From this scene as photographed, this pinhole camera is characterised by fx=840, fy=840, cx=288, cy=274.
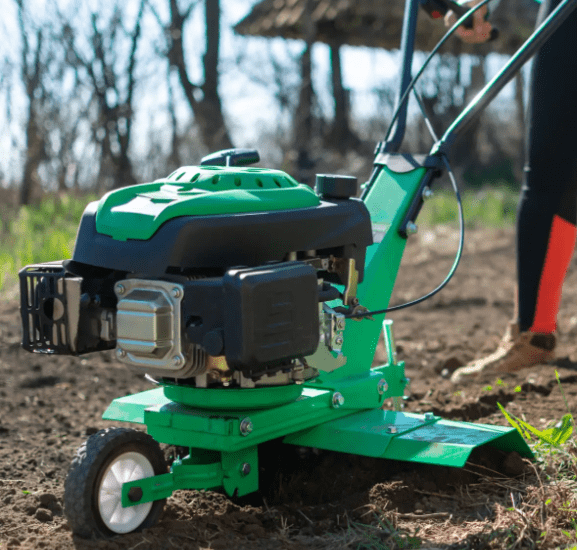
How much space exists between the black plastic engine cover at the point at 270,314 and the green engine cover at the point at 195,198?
0.15 m

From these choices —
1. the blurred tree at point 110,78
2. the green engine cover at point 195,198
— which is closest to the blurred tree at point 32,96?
the blurred tree at point 110,78

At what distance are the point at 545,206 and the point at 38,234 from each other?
143 inches

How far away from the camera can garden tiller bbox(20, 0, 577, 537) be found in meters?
1.48

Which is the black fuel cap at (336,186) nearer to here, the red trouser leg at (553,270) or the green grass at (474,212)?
the red trouser leg at (553,270)

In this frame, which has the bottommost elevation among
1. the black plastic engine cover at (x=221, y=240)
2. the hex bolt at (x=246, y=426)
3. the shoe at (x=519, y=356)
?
the shoe at (x=519, y=356)

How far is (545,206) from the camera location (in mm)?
2959

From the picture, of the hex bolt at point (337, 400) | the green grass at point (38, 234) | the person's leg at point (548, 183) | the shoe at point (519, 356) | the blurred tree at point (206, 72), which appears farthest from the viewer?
the blurred tree at point (206, 72)

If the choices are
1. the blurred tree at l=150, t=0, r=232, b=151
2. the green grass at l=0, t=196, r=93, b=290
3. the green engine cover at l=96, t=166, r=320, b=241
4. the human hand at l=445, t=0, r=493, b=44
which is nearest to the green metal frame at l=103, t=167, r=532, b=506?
the green engine cover at l=96, t=166, r=320, b=241

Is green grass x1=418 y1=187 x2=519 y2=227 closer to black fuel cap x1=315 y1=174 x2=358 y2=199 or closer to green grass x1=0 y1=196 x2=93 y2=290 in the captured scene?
green grass x1=0 y1=196 x2=93 y2=290

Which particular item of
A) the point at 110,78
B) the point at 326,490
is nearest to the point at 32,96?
the point at 110,78

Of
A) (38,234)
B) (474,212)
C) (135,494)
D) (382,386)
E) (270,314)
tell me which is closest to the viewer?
(270,314)

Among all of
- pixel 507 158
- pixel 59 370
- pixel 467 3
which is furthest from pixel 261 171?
pixel 507 158

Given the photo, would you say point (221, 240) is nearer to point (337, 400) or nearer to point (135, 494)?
point (135, 494)

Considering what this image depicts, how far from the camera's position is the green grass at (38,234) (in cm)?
463
